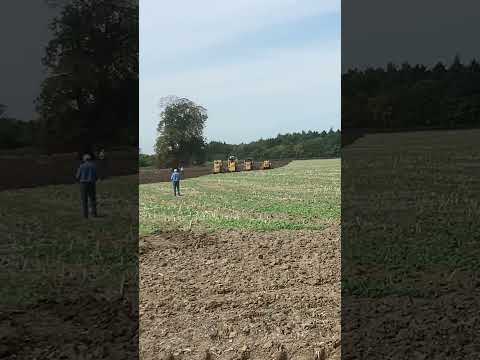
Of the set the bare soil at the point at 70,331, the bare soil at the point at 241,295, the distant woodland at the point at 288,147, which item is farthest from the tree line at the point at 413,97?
the distant woodland at the point at 288,147

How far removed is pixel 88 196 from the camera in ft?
32.2

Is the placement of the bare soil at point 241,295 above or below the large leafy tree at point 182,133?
below

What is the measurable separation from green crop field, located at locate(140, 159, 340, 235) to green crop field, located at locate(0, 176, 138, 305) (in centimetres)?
380

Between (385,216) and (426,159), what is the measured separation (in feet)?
17.7

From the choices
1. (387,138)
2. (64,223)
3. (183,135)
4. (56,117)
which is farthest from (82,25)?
(183,135)

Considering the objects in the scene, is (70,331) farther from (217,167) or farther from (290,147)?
(290,147)

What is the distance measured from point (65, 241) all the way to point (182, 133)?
2512 centimetres

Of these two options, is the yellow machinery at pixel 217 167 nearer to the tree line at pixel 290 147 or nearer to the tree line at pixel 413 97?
the tree line at pixel 290 147

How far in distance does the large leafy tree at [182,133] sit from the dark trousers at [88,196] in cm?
2355

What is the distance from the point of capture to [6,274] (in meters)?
8.27

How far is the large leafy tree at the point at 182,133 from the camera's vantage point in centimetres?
3394

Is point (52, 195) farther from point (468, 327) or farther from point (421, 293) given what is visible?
point (468, 327)

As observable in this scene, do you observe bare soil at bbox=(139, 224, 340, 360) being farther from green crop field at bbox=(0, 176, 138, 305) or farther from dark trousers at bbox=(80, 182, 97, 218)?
dark trousers at bbox=(80, 182, 97, 218)

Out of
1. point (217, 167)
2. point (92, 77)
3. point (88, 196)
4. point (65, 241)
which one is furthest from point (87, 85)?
point (217, 167)
